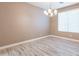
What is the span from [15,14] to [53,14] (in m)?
0.73

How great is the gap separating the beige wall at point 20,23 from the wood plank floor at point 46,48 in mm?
138

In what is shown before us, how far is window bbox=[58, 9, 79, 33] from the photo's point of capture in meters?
1.68

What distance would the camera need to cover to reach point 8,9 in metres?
1.62

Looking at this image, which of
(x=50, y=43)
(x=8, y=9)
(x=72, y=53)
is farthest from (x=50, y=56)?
(x=8, y=9)

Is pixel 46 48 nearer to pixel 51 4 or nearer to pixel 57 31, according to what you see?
pixel 57 31

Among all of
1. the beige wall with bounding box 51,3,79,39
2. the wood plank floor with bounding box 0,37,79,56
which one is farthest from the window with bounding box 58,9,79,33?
the wood plank floor with bounding box 0,37,79,56

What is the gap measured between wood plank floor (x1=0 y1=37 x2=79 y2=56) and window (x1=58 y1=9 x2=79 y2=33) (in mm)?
238

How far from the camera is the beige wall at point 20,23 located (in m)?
1.62

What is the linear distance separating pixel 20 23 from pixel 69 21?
95 centimetres

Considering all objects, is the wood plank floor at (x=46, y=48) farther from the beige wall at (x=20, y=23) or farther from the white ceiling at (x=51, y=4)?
the white ceiling at (x=51, y=4)

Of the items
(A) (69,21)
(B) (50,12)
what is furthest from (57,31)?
(B) (50,12)

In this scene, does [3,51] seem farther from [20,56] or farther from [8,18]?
[8,18]

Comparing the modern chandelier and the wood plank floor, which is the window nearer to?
the modern chandelier

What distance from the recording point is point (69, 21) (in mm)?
1712
